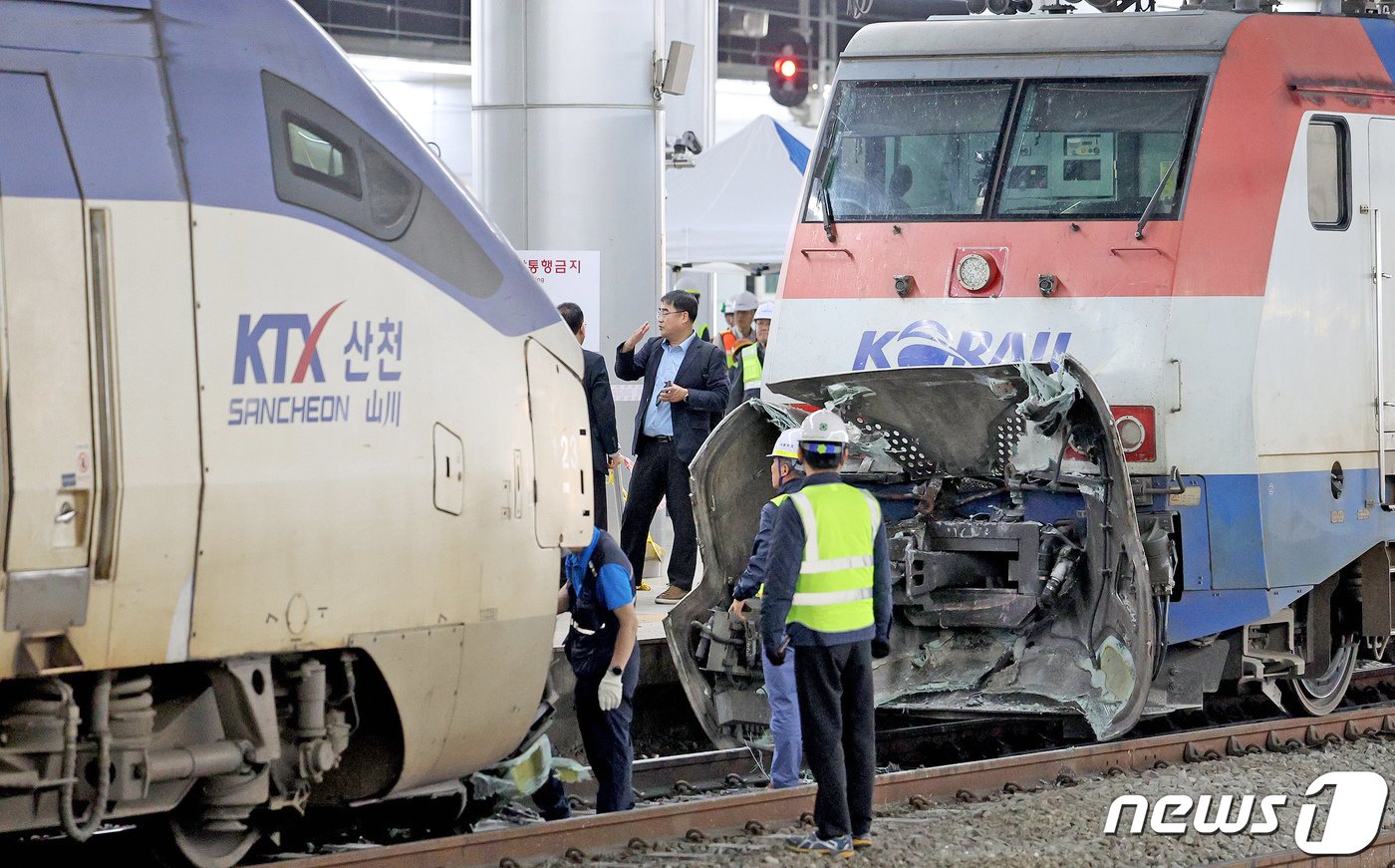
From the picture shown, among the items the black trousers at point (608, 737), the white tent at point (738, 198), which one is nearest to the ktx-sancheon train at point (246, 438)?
the black trousers at point (608, 737)

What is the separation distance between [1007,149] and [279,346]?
463 cm

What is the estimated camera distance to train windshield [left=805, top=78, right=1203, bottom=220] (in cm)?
902

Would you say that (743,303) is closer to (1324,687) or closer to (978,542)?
(978,542)

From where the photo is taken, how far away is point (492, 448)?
6457mm

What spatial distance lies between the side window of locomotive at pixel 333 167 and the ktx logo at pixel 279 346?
1.20 ft

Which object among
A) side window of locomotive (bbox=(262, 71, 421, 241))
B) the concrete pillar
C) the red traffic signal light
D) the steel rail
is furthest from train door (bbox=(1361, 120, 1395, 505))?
the red traffic signal light

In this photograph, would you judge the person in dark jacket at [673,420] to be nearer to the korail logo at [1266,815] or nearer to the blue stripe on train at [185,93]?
the korail logo at [1266,815]

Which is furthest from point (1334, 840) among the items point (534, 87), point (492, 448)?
point (534, 87)

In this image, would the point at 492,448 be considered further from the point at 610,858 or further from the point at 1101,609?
the point at 1101,609

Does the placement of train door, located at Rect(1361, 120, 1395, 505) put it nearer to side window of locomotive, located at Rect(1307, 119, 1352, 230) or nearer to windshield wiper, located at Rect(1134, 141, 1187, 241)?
side window of locomotive, located at Rect(1307, 119, 1352, 230)

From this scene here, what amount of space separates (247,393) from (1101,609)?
4537 mm

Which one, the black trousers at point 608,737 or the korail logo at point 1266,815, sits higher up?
the black trousers at point 608,737

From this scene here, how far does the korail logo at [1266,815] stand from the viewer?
764 cm

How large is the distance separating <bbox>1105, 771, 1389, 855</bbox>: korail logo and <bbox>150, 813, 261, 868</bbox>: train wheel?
3.45 m
